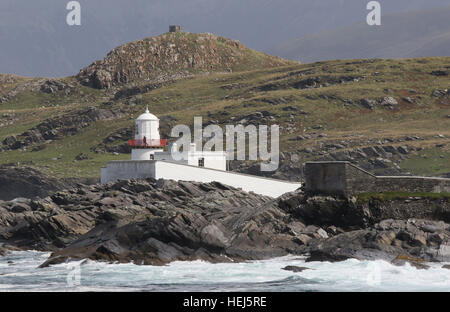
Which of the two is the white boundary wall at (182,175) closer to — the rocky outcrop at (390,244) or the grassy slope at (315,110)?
the rocky outcrop at (390,244)

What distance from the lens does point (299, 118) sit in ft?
490

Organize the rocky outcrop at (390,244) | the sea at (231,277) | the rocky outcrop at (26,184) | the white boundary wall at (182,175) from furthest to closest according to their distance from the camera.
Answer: the rocky outcrop at (26,184)
the white boundary wall at (182,175)
the rocky outcrop at (390,244)
the sea at (231,277)

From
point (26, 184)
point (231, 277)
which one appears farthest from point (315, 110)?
point (231, 277)

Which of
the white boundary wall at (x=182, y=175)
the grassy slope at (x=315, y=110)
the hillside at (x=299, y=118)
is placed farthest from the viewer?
the grassy slope at (x=315, y=110)

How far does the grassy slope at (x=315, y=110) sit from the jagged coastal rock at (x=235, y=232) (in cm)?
6013

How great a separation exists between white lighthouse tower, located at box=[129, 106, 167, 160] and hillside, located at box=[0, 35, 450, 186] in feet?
115

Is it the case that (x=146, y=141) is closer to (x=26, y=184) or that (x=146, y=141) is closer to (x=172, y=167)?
(x=172, y=167)

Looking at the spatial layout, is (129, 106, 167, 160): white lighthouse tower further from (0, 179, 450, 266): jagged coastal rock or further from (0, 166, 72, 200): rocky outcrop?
(0, 166, 72, 200): rocky outcrop

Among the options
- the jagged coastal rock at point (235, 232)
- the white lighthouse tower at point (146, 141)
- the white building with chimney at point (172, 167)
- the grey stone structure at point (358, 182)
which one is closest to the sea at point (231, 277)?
the jagged coastal rock at point (235, 232)

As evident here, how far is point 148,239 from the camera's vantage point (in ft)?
164

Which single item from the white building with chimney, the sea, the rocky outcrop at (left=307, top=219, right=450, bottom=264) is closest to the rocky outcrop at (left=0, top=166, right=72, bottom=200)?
the white building with chimney

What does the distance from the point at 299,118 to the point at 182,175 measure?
78.2 metres

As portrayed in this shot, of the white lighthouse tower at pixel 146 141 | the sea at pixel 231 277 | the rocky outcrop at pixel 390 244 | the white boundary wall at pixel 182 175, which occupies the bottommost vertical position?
the sea at pixel 231 277

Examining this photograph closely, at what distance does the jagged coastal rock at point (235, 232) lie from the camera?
47750mm
